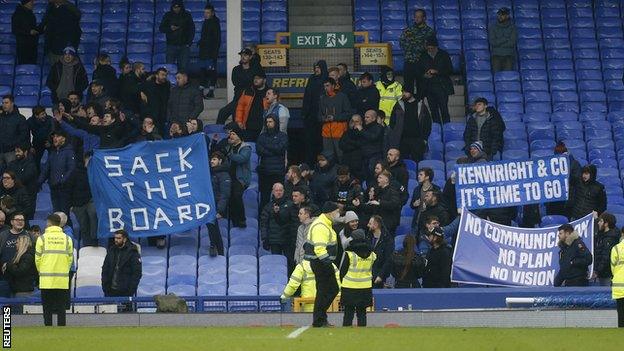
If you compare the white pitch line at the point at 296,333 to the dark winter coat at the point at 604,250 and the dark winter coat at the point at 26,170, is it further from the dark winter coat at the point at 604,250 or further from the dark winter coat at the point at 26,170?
the dark winter coat at the point at 26,170

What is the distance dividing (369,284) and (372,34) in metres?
13.6

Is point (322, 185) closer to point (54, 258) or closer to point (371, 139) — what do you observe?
point (371, 139)

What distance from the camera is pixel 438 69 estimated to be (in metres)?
31.0

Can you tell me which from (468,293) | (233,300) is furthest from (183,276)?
(468,293)

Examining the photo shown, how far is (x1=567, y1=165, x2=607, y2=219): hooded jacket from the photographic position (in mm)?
27328

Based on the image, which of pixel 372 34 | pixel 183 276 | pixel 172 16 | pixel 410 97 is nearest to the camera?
pixel 183 276

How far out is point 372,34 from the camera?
114 feet

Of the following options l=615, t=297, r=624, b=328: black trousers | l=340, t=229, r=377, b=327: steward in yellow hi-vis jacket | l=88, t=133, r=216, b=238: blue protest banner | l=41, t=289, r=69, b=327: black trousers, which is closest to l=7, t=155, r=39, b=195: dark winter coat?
l=88, t=133, r=216, b=238: blue protest banner

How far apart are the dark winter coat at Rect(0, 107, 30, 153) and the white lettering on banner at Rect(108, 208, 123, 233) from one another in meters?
2.09

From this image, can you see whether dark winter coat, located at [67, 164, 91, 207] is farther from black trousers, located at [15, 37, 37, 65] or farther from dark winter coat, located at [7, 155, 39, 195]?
black trousers, located at [15, 37, 37, 65]

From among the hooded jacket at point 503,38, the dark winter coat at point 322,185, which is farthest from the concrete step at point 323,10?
the dark winter coat at point 322,185

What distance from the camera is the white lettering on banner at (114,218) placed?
27337 millimetres

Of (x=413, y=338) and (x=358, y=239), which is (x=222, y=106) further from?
(x=413, y=338)

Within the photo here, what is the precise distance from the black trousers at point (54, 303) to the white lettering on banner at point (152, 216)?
4.34 m
